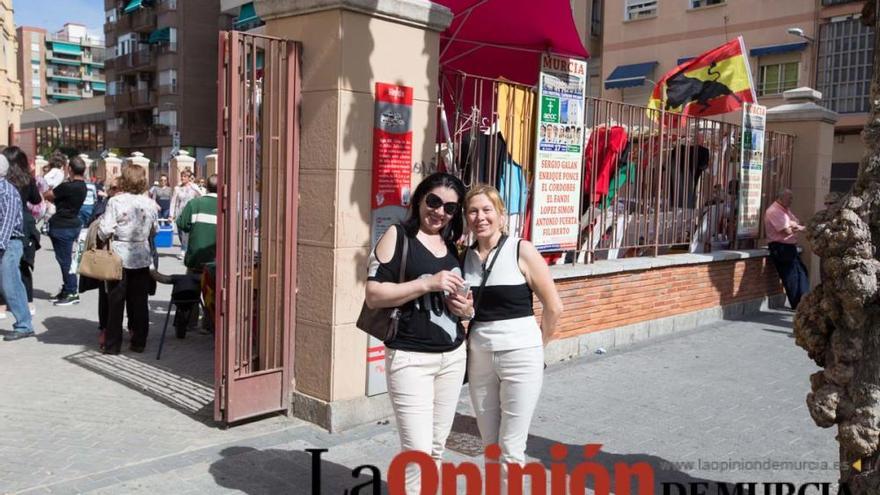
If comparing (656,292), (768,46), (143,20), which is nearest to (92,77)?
(143,20)

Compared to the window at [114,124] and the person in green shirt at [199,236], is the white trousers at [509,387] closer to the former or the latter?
the person in green shirt at [199,236]

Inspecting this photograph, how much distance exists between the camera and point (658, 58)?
31656mm

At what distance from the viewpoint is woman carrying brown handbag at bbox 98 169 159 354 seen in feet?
23.3

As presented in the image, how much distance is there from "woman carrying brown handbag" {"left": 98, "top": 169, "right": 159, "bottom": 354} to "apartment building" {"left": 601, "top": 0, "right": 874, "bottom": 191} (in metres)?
23.6

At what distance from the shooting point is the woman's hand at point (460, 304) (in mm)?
3561

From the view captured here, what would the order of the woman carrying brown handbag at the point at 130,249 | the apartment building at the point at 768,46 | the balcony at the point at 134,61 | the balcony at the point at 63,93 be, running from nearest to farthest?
1. the woman carrying brown handbag at the point at 130,249
2. the apartment building at the point at 768,46
3. the balcony at the point at 134,61
4. the balcony at the point at 63,93

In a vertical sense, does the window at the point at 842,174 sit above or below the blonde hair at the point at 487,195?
above

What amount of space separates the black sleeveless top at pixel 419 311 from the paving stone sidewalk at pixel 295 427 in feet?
4.32

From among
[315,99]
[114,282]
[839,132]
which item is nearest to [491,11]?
[315,99]

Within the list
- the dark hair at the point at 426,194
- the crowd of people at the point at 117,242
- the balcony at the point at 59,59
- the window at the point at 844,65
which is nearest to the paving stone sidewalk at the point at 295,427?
the crowd of people at the point at 117,242

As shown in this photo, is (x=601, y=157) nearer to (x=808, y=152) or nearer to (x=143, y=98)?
(x=808, y=152)

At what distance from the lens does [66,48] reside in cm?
11600

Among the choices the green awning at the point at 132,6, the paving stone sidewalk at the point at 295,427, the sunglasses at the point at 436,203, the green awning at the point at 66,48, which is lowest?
the paving stone sidewalk at the point at 295,427

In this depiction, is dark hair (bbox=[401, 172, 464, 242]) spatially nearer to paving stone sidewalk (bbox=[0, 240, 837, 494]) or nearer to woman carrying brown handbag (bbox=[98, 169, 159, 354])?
paving stone sidewalk (bbox=[0, 240, 837, 494])
